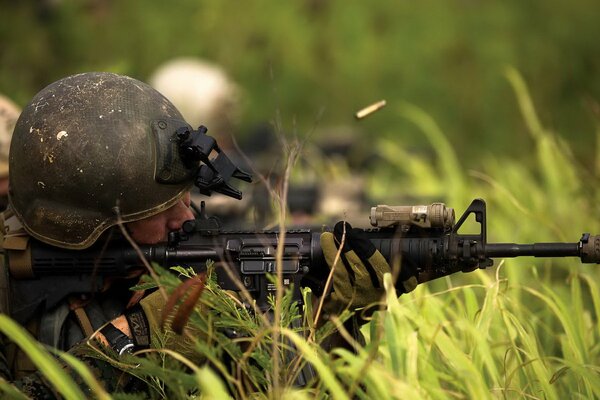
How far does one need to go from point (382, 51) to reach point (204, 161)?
9.79m

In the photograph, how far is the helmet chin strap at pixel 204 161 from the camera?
3.83 m

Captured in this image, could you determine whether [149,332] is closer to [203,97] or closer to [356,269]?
[356,269]

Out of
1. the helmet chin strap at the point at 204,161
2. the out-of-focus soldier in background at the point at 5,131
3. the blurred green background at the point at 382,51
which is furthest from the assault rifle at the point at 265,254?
the blurred green background at the point at 382,51

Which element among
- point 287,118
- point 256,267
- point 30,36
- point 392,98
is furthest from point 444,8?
point 256,267

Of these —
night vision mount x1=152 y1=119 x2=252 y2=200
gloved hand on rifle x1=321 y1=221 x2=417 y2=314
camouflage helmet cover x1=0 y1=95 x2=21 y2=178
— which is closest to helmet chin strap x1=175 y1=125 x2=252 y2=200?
night vision mount x1=152 y1=119 x2=252 y2=200

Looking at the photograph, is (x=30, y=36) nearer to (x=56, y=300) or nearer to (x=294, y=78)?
(x=294, y=78)

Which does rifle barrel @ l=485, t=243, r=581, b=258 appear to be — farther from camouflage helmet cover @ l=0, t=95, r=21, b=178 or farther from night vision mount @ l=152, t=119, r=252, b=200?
camouflage helmet cover @ l=0, t=95, r=21, b=178

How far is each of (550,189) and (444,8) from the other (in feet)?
22.6

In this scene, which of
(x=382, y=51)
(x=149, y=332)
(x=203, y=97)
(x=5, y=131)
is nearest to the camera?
(x=149, y=332)

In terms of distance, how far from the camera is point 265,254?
151 inches

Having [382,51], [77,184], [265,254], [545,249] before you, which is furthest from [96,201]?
[382,51]

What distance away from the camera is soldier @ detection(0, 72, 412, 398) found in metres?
3.77

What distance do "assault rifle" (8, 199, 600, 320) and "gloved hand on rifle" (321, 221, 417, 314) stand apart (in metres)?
0.05

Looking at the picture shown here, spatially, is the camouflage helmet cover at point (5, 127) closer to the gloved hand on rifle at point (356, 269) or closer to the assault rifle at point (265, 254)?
the assault rifle at point (265, 254)
